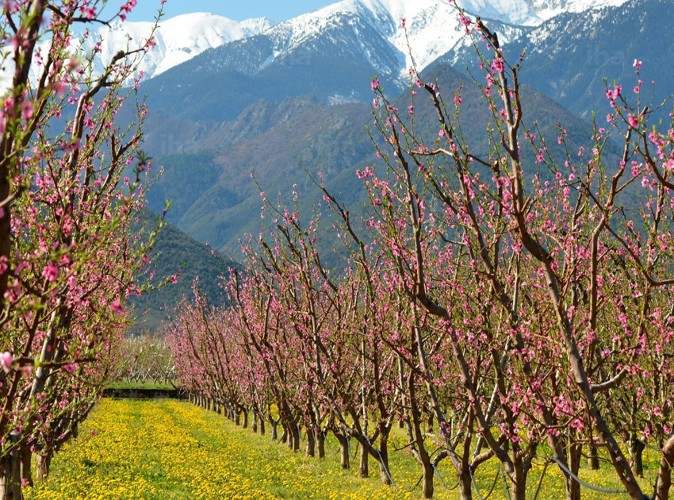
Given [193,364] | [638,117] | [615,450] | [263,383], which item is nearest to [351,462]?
[263,383]

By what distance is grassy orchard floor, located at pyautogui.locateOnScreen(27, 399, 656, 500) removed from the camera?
18.2 metres

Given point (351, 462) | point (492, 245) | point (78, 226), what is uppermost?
point (492, 245)

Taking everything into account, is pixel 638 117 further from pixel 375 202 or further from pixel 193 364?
pixel 193 364

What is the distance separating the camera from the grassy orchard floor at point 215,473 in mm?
18156

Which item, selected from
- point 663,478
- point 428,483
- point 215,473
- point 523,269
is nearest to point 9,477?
point 428,483

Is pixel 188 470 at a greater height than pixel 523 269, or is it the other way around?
pixel 523 269

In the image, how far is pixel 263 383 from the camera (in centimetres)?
3116

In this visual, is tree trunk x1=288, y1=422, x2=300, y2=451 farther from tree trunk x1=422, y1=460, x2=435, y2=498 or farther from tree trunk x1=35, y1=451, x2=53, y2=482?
tree trunk x1=422, y1=460, x2=435, y2=498

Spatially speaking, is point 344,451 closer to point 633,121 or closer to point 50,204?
point 50,204


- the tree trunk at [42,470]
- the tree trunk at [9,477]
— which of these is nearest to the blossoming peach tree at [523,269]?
the tree trunk at [9,477]

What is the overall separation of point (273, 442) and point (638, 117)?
28080 millimetres

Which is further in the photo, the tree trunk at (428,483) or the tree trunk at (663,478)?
the tree trunk at (428,483)

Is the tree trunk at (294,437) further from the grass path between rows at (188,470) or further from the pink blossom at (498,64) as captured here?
the pink blossom at (498,64)

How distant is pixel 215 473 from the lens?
21.8 meters
